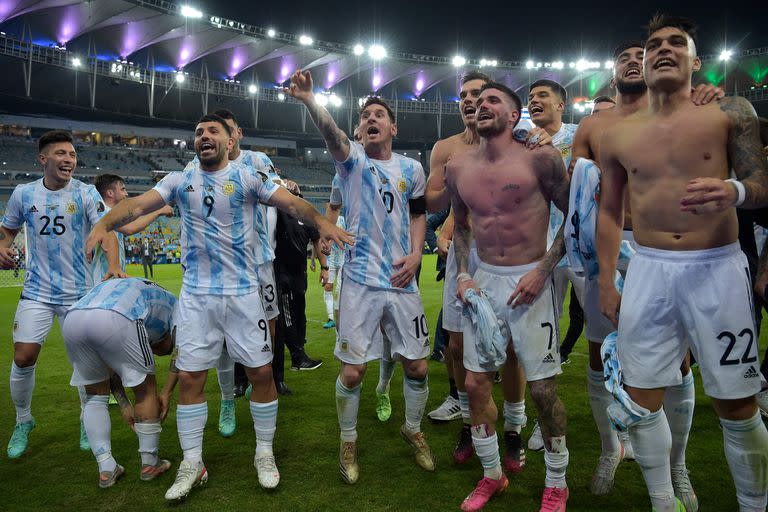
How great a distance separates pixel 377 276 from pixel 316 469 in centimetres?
141

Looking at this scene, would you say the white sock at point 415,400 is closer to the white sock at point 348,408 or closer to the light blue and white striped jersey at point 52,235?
the white sock at point 348,408

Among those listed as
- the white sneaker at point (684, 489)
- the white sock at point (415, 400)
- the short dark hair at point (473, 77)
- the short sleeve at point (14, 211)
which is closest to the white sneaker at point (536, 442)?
the white sock at point (415, 400)

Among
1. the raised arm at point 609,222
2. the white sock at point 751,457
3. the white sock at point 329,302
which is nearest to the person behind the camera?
the white sock at point 751,457

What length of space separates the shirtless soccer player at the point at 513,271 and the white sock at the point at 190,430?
1751 mm

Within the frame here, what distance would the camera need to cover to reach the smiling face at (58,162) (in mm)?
4438

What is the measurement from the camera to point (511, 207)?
318 centimetres

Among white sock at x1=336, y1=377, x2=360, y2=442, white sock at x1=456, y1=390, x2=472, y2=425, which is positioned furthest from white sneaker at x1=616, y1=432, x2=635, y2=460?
white sock at x1=336, y1=377, x2=360, y2=442

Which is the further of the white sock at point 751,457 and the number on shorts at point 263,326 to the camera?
the number on shorts at point 263,326

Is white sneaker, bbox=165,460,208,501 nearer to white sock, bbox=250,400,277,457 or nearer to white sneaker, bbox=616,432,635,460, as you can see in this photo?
white sock, bbox=250,400,277,457

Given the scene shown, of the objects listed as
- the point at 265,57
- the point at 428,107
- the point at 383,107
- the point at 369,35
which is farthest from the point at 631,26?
the point at 383,107

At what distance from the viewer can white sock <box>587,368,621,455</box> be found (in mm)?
3303

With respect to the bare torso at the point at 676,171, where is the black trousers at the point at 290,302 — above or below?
below

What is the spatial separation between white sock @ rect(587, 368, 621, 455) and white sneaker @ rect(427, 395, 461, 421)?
4.78 ft

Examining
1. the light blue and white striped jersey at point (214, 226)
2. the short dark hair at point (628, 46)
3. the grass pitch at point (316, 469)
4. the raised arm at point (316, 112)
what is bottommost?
the grass pitch at point (316, 469)
